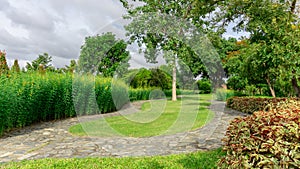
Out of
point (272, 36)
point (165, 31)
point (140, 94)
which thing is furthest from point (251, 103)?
point (140, 94)

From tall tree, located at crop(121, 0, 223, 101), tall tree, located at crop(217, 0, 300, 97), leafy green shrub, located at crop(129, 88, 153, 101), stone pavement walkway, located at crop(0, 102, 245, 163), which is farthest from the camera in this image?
leafy green shrub, located at crop(129, 88, 153, 101)

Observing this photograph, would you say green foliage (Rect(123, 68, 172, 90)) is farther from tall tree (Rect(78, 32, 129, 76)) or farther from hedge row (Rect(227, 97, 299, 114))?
tall tree (Rect(78, 32, 129, 76))

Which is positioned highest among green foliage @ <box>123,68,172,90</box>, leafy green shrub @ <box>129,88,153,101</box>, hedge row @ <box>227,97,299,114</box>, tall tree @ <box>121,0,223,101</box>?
tall tree @ <box>121,0,223,101</box>

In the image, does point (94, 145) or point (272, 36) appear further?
point (272, 36)

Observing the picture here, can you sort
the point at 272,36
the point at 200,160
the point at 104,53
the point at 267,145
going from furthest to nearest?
1. the point at 272,36
2. the point at 104,53
3. the point at 200,160
4. the point at 267,145

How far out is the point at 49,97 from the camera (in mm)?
6914

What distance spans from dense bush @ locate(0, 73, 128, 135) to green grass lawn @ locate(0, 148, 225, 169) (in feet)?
8.69

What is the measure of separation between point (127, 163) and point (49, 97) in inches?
184

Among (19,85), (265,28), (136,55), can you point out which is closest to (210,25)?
(265,28)

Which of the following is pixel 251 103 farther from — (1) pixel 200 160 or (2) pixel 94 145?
(2) pixel 94 145

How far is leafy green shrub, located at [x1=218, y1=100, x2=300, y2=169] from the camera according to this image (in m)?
A: 1.47

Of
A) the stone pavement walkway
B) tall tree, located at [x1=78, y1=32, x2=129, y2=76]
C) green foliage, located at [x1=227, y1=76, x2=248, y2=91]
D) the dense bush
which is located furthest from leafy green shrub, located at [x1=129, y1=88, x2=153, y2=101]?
the stone pavement walkway

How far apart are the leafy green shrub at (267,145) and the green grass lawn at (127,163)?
3.95 ft

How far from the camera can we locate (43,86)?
669 centimetres
